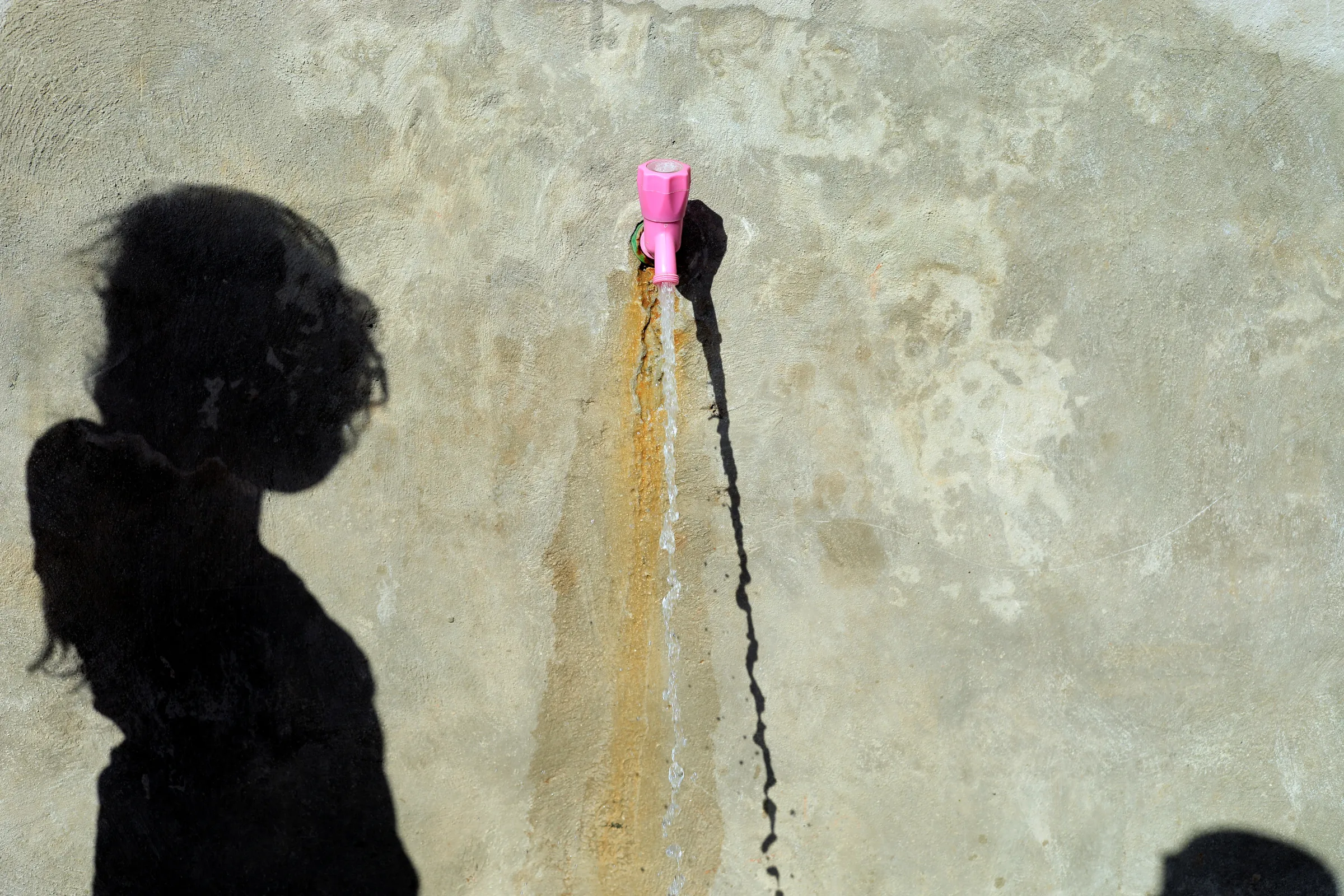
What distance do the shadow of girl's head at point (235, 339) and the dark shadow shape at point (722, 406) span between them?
134 cm

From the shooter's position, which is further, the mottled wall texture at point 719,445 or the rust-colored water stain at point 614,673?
the rust-colored water stain at point 614,673

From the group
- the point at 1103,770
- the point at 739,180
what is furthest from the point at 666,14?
the point at 1103,770

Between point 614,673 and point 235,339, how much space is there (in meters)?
2.10

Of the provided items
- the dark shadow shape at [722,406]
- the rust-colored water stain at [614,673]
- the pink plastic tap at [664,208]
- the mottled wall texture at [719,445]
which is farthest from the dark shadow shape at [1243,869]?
the pink plastic tap at [664,208]

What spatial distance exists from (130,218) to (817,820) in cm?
376

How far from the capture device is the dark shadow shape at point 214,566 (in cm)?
302

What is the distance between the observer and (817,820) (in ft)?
9.98

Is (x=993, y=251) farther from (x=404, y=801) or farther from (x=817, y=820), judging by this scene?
(x=404, y=801)

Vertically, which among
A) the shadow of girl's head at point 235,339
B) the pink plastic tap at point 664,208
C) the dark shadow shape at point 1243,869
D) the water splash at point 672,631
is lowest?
the dark shadow shape at point 1243,869

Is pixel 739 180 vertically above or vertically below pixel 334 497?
above

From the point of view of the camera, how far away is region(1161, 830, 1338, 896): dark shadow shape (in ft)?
9.82

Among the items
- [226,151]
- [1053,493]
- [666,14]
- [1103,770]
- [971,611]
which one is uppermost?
[666,14]

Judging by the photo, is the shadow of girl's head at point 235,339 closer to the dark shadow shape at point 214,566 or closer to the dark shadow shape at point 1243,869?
the dark shadow shape at point 214,566

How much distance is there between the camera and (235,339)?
303cm
